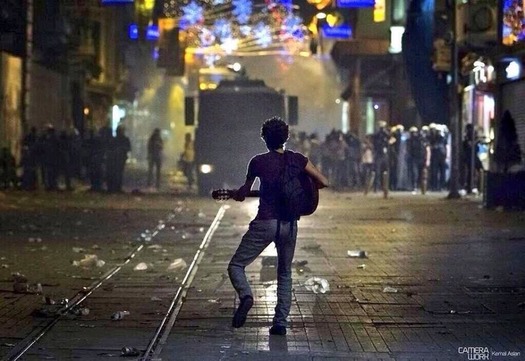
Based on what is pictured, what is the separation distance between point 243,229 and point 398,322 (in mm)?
11275

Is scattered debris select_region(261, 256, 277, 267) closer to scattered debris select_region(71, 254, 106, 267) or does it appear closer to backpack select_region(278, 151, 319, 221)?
scattered debris select_region(71, 254, 106, 267)

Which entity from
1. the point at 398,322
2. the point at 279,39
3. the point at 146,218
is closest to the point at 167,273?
the point at 398,322

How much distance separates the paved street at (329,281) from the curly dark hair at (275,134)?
1.56m

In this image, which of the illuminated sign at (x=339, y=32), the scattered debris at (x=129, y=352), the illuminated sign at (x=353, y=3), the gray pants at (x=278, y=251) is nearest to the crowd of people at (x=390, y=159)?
the illuminated sign at (x=353, y=3)

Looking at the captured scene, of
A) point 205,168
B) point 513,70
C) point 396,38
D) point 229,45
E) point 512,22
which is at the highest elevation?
point 229,45

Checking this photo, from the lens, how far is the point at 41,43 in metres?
45.3

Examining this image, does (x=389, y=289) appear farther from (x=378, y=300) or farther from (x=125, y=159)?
(x=125, y=159)

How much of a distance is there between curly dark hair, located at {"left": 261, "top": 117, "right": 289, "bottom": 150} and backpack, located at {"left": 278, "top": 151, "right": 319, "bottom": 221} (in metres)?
0.17

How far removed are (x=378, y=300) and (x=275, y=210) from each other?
8.71 ft

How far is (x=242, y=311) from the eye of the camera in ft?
32.5

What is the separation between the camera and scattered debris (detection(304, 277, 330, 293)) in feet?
41.8

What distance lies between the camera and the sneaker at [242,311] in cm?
985

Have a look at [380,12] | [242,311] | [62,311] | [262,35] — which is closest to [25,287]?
[62,311]

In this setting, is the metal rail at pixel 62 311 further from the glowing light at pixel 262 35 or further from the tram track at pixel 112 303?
the glowing light at pixel 262 35
